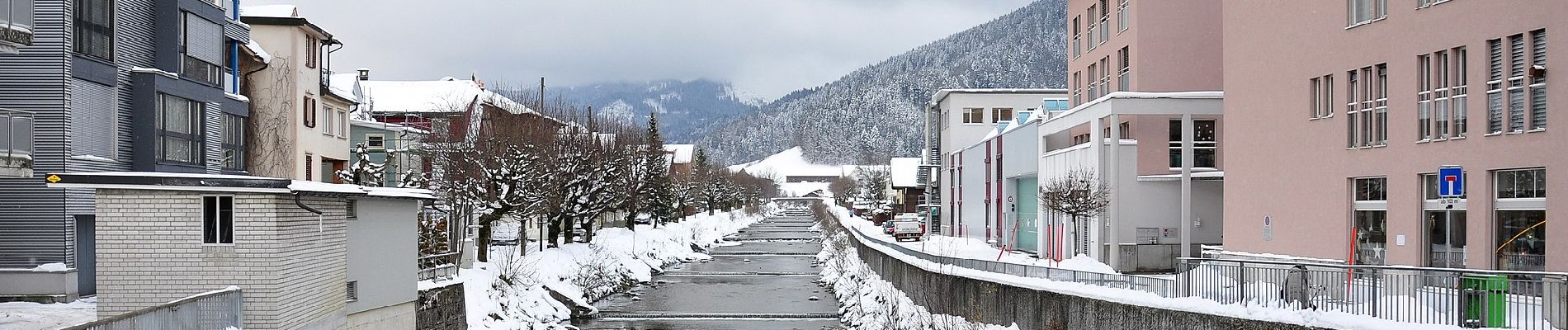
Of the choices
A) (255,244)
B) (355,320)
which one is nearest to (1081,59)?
(355,320)

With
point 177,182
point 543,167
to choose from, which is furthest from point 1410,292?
point 543,167

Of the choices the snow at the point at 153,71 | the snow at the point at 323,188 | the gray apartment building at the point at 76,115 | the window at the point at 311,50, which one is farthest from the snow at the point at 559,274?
the window at the point at 311,50

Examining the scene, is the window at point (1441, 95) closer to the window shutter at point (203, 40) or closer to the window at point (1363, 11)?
the window at point (1363, 11)

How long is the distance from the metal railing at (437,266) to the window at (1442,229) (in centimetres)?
1994

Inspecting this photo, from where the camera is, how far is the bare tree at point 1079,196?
37781 mm

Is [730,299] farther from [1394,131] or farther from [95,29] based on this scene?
[1394,131]

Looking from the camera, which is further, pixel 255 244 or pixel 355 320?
pixel 355 320

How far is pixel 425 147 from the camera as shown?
166 ft

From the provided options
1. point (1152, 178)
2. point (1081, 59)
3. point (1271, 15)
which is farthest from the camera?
point (1081, 59)

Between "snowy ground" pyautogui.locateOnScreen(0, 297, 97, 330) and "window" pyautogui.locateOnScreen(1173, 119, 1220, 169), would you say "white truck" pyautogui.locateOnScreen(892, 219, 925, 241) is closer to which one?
"window" pyautogui.locateOnScreen(1173, 119, 1220, 169)

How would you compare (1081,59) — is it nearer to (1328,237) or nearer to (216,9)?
(1328,237)

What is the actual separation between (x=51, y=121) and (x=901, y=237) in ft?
159

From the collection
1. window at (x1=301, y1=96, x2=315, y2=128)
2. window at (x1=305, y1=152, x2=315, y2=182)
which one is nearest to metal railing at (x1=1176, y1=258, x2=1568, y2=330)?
window at (x1=301, y1=96, x2=315, y2=128)

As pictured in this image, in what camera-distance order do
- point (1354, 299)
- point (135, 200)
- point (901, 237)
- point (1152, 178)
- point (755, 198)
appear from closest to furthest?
point (1354, 299)
point (135, 200)
point (1152, 178)
point (901, 237)
point (755, 198)
